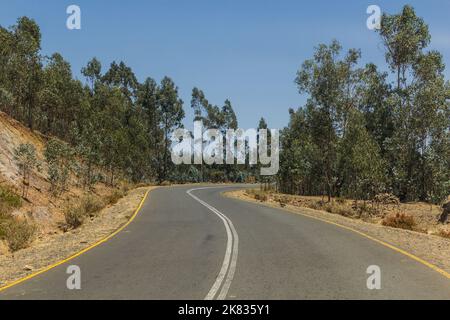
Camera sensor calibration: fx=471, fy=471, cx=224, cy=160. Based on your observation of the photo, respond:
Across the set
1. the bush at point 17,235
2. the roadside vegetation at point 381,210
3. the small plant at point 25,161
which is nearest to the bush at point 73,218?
the bush at point 17,235

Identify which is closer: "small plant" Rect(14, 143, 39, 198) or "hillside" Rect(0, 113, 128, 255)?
"hillside" Rect(0, 113, 128, 255)

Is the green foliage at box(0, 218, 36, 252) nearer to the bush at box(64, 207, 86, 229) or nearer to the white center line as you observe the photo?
the bush at box(64, 207, 86, 229)

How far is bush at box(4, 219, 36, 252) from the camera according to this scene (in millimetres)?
14891

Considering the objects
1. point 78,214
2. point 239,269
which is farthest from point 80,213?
point 239,269

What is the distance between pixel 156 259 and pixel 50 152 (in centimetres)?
2288

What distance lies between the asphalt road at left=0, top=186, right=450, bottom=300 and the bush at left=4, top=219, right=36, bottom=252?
304cm

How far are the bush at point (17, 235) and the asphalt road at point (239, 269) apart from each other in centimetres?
304

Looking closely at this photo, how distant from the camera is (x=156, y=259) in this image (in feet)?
35.8

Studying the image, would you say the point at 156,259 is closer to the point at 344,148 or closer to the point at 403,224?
the point at 403,224

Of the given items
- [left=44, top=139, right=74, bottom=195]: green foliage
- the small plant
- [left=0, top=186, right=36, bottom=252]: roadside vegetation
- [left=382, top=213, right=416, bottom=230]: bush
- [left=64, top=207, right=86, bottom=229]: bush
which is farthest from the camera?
[left=44, top=139, right=74, bottom=195]: green foliage

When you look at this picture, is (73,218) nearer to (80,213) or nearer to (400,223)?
(80,213)

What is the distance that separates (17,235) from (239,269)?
916cm

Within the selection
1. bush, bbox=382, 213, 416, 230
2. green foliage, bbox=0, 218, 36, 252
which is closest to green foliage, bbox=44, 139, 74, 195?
green foliage, bbox=0, 218, 36, 252

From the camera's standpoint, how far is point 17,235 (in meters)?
15.4
